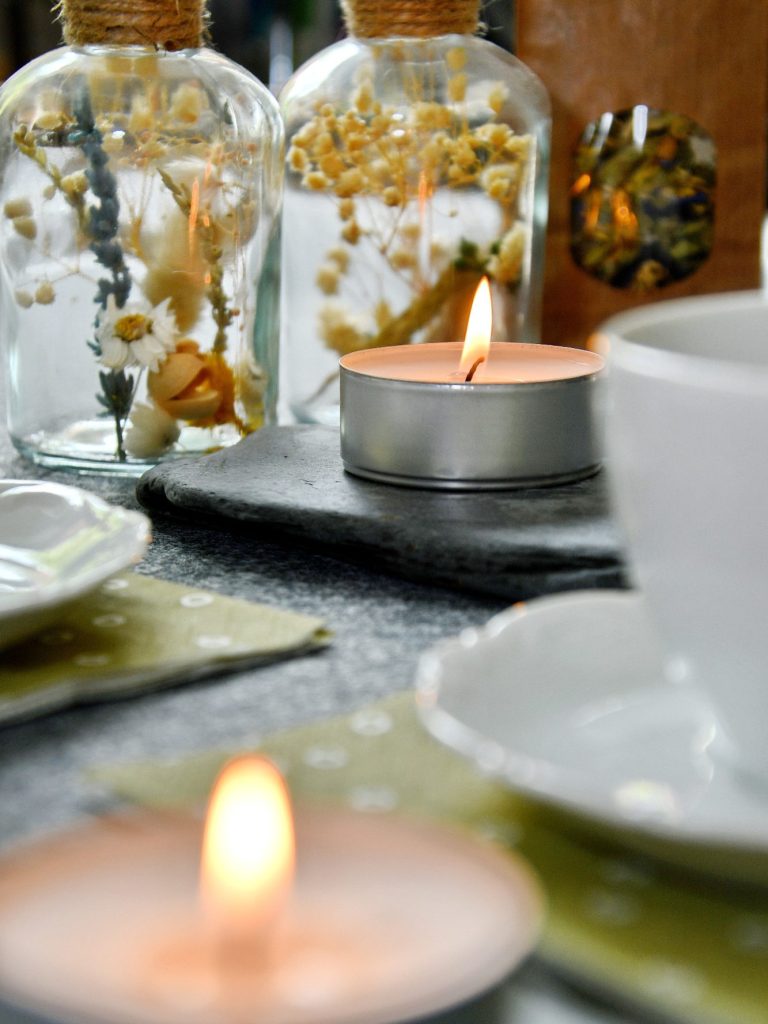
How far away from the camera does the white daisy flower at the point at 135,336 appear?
2.49ft

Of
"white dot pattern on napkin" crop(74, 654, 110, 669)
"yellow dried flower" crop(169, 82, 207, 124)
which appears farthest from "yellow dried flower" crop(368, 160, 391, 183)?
"white dot pattern on napkin" crop(74, 654, 110, 669)

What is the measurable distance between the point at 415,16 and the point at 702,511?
23.7 inches

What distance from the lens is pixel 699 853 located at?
0.31 metres

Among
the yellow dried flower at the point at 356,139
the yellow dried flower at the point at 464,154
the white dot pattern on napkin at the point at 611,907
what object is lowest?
the white dot pattern on napkin at the point at 611,907

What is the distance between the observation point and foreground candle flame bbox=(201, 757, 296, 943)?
0.27 meters

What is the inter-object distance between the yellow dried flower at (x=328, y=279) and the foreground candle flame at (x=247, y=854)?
2.01 ft

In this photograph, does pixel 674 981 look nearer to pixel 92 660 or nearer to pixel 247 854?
pixel 247 854

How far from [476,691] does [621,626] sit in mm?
71

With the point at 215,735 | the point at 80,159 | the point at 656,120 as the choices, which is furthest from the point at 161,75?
the point at 215,735

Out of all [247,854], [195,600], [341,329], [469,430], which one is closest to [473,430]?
[469,430]

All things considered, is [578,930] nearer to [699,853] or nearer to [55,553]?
[699,853]

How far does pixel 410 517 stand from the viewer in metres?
0.59

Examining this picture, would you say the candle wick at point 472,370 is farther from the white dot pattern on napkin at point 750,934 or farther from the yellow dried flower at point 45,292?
the white dot pattern on napkin at point 750,934

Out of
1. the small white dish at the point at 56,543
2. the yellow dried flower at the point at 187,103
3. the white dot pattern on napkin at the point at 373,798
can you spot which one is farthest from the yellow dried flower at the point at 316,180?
the white dot pattern on napkin at the point at 373,798
